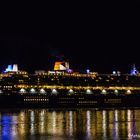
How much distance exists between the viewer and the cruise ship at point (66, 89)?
73938mm

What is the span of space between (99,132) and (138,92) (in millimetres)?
45091

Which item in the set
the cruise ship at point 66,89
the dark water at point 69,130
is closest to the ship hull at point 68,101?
the cruise ship at point 66,89

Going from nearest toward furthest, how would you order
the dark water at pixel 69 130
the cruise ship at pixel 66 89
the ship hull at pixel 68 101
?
the dark water at pixel 69 130 < the ship hull at pixel 68 101 < the cruise ship at pixel 66 89

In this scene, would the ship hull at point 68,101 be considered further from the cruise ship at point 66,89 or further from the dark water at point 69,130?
the dark water at point 69,130

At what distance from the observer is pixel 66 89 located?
250 ft

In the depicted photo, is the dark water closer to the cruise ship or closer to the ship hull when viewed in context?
the ship hull

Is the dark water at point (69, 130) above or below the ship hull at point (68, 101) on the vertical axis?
below

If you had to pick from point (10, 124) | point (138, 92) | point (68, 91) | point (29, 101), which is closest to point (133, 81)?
point (138, 92)

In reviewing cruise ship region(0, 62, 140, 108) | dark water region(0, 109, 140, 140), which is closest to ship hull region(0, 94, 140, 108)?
cruise ship region(0, 62, 140, 108)

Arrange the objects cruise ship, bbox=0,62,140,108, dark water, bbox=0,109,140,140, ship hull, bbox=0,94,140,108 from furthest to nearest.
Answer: cruise ship, bbox=0,62,140,108 < ship hull, bbox=0,94,140,108 < dark water, bbox=0,109,140,140

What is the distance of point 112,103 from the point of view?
7775 cm

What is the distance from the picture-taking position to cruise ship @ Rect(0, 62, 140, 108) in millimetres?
73938

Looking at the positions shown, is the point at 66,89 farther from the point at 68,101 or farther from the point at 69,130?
the point at 69,130

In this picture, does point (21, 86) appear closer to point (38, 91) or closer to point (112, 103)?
point (38, 91)
